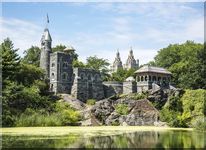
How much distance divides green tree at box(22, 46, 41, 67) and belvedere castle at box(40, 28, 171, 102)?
6.07 meters

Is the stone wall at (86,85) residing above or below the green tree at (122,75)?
below

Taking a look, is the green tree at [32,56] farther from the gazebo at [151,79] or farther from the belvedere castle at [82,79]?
the gazebo at [151,79]

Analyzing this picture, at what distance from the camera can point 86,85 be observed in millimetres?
52438

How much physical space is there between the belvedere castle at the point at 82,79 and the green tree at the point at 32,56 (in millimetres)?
6067

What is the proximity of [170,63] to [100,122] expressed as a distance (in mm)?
31431

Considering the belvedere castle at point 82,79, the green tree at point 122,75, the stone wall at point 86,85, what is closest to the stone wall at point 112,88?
the belvedere castle at point 82,79

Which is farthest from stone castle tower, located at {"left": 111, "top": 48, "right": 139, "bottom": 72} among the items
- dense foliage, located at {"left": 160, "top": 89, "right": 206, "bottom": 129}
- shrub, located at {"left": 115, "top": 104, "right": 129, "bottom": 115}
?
dense foliage, located at {"left": 160, "top": 89, "right": 206, "bottom": 129}

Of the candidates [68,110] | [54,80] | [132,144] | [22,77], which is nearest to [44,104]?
[68,110]

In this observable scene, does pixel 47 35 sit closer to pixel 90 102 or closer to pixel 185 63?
pixel 90 102

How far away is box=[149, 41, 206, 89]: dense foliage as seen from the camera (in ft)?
172

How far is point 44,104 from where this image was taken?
4244cm

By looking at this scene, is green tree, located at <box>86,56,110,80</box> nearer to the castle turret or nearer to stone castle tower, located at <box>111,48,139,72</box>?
the castle turret

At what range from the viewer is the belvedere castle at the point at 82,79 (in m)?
51.5

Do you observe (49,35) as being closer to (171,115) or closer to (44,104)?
(44,104)
